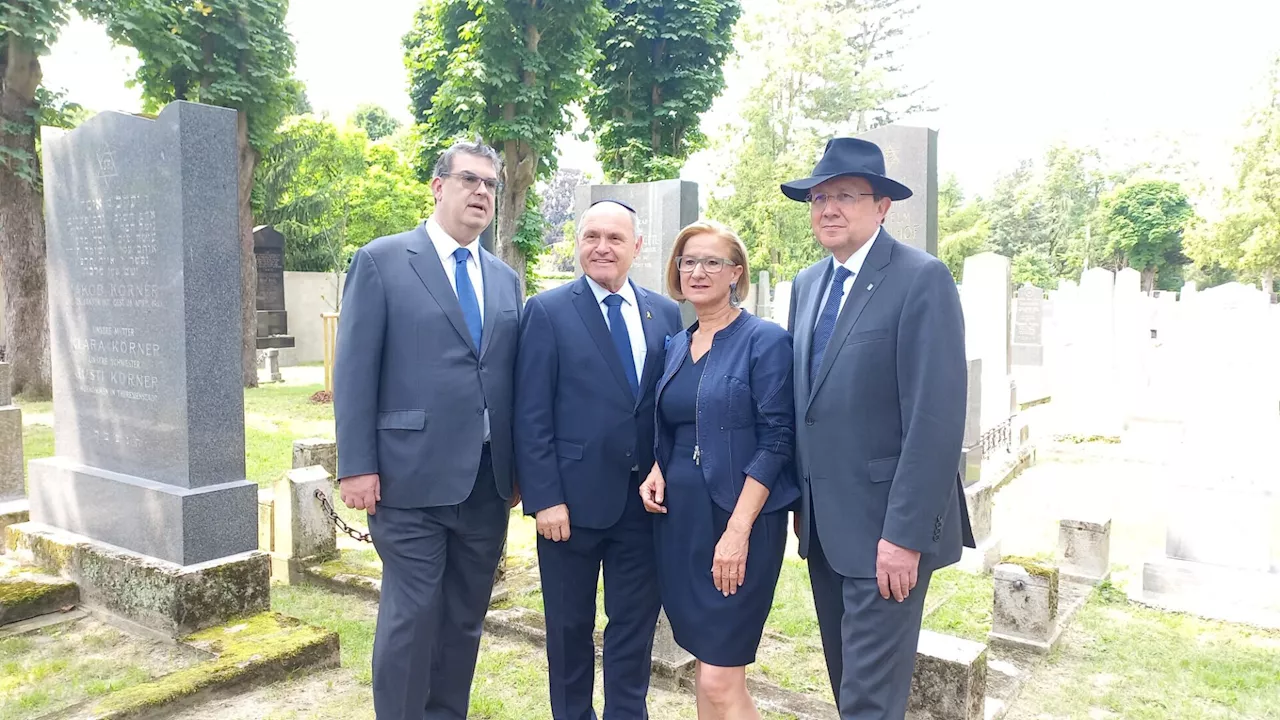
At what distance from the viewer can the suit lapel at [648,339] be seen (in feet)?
10.2

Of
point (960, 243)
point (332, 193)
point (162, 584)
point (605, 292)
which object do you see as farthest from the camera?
point (960, 243)

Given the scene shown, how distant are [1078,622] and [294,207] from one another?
3117 cm

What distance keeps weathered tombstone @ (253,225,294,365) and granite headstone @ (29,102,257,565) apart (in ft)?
61.7

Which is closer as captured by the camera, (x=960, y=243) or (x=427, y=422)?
(x=427, y=422)

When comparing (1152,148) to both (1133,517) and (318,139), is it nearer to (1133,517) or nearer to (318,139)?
(318,139)

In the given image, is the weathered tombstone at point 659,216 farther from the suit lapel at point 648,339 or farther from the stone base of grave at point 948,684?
the stone base of grave at point 948,684

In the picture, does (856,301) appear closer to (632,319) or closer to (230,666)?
(632,319)

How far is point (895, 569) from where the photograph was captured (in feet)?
8.14

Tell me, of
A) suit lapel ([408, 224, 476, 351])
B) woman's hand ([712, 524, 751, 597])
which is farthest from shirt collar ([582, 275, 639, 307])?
woman's hand ([712, 524, 751, 597])

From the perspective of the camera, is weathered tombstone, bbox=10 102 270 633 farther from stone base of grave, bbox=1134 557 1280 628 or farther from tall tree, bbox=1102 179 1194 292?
tall tree, bbox=1102 179 1194 292

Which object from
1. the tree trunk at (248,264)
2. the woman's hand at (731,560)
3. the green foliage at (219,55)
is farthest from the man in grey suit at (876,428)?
the tree trunk at (248,264)

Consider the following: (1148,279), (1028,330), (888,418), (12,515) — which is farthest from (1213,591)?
(1148,279)

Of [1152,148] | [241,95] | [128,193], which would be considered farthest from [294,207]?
[1152,148]

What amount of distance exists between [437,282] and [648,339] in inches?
32.6
